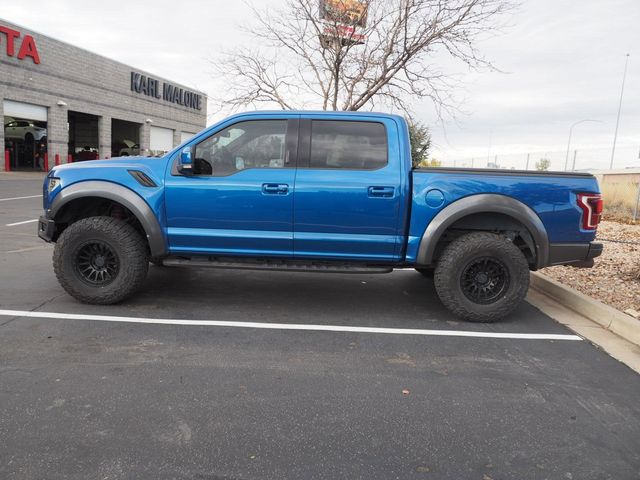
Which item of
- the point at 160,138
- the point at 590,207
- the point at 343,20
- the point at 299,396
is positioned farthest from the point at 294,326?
the point at 160,138

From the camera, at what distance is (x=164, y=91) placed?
3538cm

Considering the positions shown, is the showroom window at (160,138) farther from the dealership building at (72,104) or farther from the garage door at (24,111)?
the garage door at (24,111)

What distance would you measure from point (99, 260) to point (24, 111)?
24236mm

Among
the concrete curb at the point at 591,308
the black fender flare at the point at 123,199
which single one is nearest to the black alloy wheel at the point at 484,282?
the concrete curb at the point at 591,308

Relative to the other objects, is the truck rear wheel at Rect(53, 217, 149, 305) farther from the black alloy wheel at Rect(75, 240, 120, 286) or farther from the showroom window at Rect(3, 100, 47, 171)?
the showroom window at Rect(3, 100, 47, 171)

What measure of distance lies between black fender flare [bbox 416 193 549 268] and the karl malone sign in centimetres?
3215

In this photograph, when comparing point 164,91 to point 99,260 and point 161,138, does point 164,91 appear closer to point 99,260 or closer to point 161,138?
point 161,138

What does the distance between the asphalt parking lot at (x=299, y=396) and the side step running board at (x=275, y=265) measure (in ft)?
1.57

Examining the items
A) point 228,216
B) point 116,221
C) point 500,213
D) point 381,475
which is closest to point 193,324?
point 228,216

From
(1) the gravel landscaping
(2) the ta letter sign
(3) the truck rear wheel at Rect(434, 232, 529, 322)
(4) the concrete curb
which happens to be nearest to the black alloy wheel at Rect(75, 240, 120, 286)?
(3) the truck rear wheel at Rect(434, 232, 529, 322)

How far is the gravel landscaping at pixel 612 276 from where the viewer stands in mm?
5266

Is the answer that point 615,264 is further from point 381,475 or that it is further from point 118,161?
point 118,161

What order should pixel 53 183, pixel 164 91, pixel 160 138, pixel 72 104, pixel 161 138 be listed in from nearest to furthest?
1. pixel 53 183
2. pixel 72 104
3. pixel 164 91
4. pixel 160 138
5. pixel 161 138

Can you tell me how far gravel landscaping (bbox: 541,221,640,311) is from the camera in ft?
17.3
